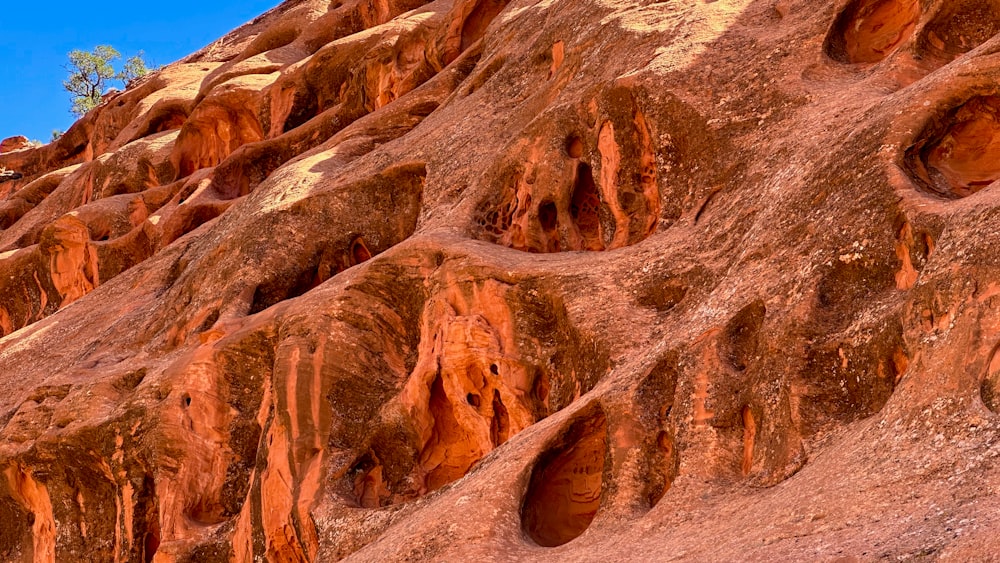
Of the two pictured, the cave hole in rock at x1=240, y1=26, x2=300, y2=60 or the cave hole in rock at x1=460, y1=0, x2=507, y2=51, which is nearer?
the cave hole in rock at x1=460, y1=0, x2=507, y2=51

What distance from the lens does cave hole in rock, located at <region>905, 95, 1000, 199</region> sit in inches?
486

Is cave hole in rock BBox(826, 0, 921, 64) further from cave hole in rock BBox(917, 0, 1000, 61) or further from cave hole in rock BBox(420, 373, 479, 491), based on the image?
cave hole in rock BBox(420, 373, 479, 491)

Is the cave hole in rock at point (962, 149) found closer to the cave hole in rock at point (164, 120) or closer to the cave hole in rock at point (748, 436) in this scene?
the cave hole in rock at point (748, 436)

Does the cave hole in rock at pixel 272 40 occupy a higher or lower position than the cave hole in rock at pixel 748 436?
higher

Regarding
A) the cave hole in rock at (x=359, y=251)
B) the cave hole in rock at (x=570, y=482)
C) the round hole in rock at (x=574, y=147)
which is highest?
the round hole in rock at (x=574, y=147)

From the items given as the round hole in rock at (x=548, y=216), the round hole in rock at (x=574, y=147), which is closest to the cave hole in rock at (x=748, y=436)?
the round hole in rock at (x=548, y=216)

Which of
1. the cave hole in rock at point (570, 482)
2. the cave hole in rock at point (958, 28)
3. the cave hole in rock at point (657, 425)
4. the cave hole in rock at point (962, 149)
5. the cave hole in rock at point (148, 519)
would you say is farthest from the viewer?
the cave hole in rock at point (148, 519)

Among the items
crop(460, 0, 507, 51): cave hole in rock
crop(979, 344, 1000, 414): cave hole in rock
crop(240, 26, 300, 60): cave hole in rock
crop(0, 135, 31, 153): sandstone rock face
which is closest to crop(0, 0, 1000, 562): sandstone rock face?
crop(979, 344, 1000, 414): cave hole in rock

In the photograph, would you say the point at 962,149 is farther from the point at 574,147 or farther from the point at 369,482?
the point at 369,482

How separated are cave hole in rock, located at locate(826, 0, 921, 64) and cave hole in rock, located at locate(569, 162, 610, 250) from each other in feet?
11.9

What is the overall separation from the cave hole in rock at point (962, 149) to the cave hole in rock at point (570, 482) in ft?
12.9

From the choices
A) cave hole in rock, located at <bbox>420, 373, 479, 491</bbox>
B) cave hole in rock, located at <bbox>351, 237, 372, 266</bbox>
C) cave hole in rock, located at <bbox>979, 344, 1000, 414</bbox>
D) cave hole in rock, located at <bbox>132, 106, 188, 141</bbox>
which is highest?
cave hole in rock, located at <bbox>979, 344, 1000, 414</bbox>

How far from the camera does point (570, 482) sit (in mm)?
13195

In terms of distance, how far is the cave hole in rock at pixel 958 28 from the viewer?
14742 millimetres
